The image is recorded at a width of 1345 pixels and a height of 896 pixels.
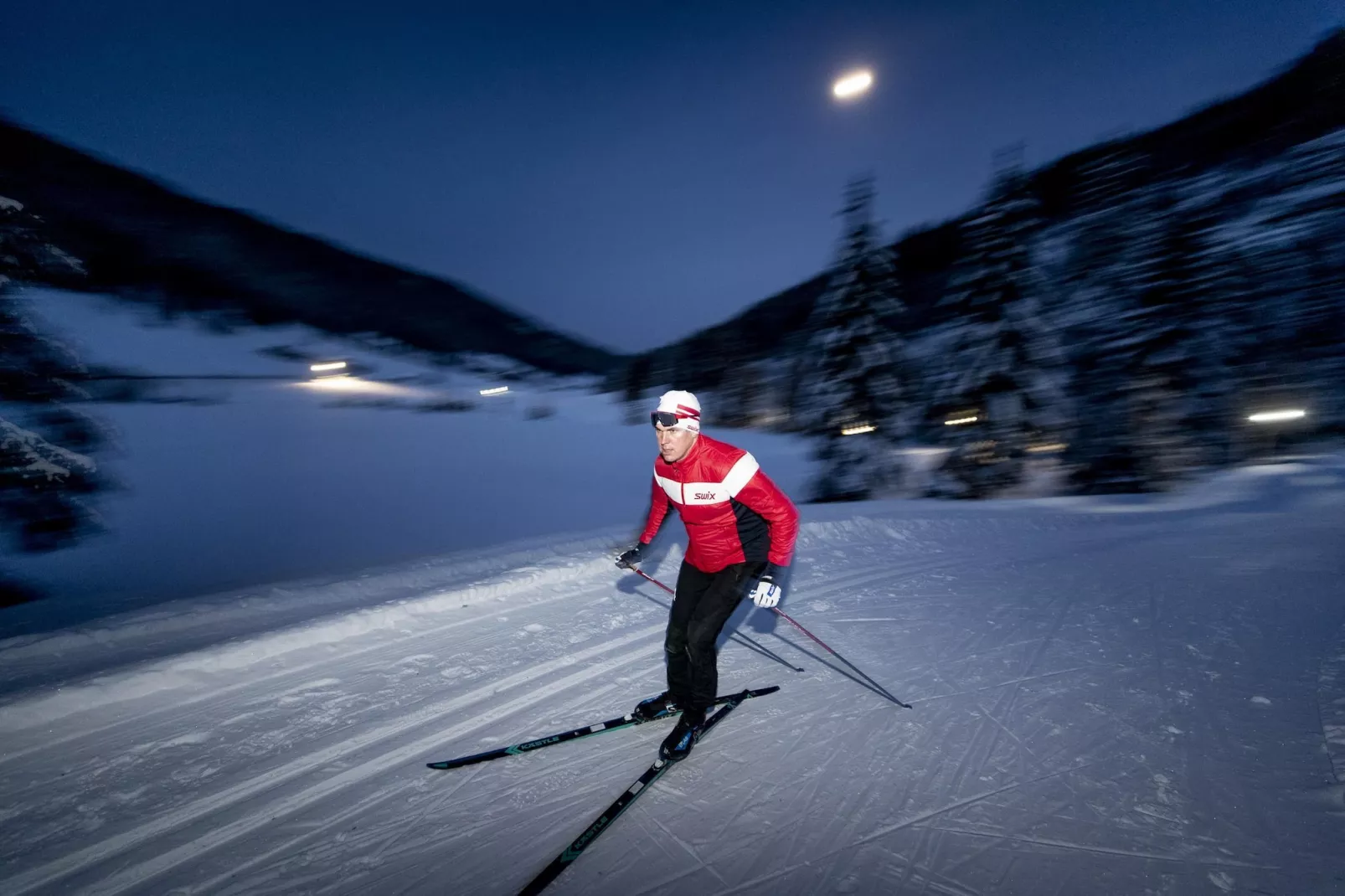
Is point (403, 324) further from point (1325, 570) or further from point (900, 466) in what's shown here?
point (1325, 570)

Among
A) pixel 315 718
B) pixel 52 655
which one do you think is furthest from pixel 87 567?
pixel 315 718

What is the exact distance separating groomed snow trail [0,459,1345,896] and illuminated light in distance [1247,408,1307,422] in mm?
16820

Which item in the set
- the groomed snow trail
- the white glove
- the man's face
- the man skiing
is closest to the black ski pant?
the man skiing

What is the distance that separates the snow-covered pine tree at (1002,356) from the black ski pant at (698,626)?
14.4 m

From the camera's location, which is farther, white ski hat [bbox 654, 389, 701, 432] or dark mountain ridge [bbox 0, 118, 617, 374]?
dark mountain ridge [bbox 0, 118, 617, 374]

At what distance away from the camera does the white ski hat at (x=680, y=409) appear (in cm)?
353

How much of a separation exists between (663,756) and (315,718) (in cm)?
265

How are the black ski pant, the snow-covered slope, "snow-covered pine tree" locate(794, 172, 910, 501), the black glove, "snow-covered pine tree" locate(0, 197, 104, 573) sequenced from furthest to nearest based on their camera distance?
"snow-covered pine tree" locate(794, 172, 910, 501), the snow-covered slope, "snow-covered pine tree" locate(0, 197, 104, 573), the black glove, the black ski pant

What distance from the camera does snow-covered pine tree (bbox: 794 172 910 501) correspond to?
637 inches

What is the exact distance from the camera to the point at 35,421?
30.7ft

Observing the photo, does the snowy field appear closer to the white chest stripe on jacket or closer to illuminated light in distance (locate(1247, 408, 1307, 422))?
the white chest stripe on jacket

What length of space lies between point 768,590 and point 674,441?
1156mm

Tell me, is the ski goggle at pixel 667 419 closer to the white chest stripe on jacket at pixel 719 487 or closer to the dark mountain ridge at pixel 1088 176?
the white chest stripe on jacket at pixel 719 487

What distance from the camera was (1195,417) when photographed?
50.5 feet
